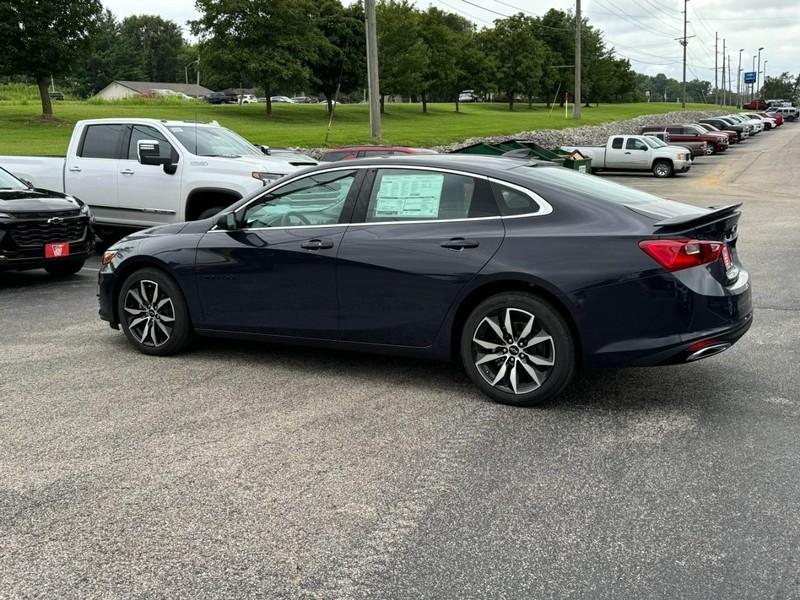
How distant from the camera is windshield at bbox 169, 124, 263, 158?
473 inches

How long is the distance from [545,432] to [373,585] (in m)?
1.94

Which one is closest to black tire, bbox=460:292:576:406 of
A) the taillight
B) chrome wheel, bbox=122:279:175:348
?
the taillight

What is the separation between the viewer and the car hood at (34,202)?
985 cm

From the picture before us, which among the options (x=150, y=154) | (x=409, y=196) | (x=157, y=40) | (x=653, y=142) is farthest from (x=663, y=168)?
(x=157, y=40)

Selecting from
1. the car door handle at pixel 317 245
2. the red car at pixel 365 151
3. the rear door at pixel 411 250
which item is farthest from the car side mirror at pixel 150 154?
the red car at pixel 365 151

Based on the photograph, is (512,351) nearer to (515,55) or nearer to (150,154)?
(150,154)

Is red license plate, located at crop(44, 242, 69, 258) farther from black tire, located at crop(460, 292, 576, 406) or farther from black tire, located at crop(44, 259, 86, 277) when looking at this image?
black tire, located at crop(460, 292, 576, 406)

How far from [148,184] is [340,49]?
48.6 m

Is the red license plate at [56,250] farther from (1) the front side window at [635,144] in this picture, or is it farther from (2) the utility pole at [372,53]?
(1) the front side window at [635,144]

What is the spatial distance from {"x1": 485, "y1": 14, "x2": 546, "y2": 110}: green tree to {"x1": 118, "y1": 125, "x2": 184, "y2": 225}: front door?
218ft

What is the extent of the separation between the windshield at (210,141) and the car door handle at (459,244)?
7.42 metres

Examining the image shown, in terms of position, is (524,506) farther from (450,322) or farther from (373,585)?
(450,322)

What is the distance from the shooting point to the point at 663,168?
1254 inches

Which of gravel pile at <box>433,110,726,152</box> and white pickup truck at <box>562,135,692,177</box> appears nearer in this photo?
white pickup truck at <box>562,135,692,177</box>
